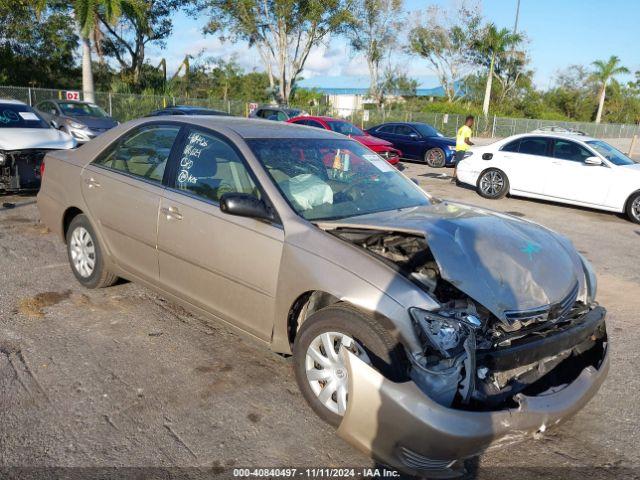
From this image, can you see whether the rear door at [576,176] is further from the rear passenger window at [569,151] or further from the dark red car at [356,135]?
the dark red car at [356,135]

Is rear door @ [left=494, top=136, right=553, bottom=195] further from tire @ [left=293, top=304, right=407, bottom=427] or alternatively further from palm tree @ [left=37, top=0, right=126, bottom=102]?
palm tree @ [left=37, top=0, right=126, bottom=102]

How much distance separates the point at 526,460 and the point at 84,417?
8.05ft

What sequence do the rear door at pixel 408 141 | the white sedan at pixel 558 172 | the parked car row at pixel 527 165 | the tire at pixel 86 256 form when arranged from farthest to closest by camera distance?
the rear door at pixel 408 141 → the white sedan at pixel 558 172 → the parked car row at pixel 527 165 → the tire at pixel 86 256

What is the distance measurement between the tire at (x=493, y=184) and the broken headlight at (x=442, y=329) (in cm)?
971

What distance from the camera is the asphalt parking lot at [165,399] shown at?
9.25 ft

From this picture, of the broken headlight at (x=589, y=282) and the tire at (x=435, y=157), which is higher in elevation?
the broken headlight at (x=589, y=282)

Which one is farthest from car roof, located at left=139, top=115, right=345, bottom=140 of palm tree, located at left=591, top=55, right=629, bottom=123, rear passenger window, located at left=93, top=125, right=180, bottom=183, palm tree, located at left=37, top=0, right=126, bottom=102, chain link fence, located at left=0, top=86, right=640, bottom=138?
palm tree, located at left=591, top=55, right=629, bottom=123

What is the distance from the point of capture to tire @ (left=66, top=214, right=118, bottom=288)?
15.3ft

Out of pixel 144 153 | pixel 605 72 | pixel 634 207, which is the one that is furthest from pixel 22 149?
pixel 605 72

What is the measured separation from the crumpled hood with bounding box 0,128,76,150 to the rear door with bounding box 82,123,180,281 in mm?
4580

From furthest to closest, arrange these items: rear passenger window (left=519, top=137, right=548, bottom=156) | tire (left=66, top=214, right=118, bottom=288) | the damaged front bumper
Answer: rear passenger window (left=519, top=137, right=548, bottom=156)
tire (left=66, top=214, right=118, bottom=288)
the damaged front bumper

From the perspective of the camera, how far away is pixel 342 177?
4.00 metres

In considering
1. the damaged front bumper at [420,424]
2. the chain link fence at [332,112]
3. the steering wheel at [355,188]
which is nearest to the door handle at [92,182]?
the steering wheel at [355,188]

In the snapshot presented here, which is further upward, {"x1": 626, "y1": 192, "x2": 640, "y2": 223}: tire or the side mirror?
the side mirror
